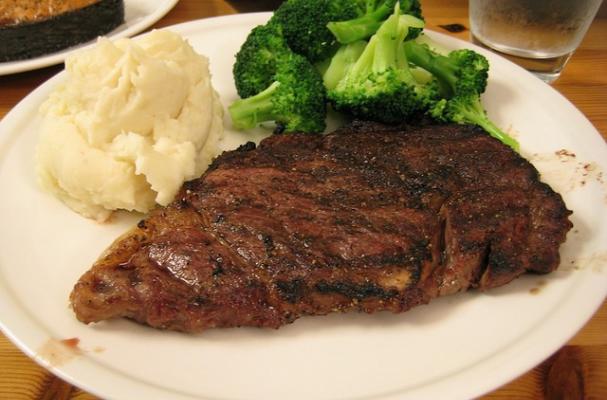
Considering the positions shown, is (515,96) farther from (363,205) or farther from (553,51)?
(363,205)

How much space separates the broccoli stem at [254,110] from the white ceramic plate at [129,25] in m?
1.37

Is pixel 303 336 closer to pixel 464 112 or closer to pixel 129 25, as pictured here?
pixel 464 112

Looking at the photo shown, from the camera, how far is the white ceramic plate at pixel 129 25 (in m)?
3.72

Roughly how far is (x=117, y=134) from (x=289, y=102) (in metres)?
0.91

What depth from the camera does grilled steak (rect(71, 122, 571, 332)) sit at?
2104 millimetres

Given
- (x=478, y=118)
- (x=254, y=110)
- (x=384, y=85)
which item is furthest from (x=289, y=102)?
(x=478, y=118)

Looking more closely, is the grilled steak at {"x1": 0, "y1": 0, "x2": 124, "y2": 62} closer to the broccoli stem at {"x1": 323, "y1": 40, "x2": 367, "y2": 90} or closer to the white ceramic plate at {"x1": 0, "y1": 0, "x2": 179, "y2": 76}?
the white ceramic plate at {"x1": 0, "y1": 0, "x2": 179, "y2": 76}

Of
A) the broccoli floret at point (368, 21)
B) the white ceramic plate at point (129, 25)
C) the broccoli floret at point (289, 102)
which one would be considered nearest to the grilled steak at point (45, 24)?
the white ceramic plate at point (129, 25)

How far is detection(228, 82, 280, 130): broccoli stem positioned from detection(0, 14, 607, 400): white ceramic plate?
871 mm

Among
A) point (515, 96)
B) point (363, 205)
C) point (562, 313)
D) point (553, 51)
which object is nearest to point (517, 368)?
point (562, 313)

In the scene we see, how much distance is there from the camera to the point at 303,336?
2.17 meters

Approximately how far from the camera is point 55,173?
103 inches

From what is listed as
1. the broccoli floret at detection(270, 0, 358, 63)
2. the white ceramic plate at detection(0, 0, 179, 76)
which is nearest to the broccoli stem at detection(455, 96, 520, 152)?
the broccoli floret at detection(270, 0, 358, 63)

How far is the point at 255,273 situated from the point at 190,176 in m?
0.75
